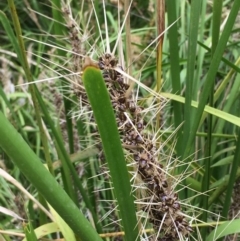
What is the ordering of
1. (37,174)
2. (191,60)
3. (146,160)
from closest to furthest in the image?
(37,174), (146,160), (191,60)

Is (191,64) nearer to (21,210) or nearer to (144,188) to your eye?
(144,188)

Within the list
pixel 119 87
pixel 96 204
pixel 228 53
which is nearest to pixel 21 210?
pixel 96 204

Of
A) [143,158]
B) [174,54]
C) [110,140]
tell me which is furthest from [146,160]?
[174,54]

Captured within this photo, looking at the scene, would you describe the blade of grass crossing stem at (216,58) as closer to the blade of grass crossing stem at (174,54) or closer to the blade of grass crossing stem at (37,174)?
the blade of grass crossing stem at (174,54)

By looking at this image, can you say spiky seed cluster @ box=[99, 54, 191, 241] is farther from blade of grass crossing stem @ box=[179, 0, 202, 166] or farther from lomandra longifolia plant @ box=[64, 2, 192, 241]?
blade of grass crossing stem @ box=[179, 0, 202, 166]

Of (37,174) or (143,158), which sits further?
(143,158)

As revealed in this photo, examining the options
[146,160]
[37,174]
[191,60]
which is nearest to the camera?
[37,174]

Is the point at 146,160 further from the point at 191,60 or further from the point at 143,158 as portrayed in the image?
the point at 191,60
